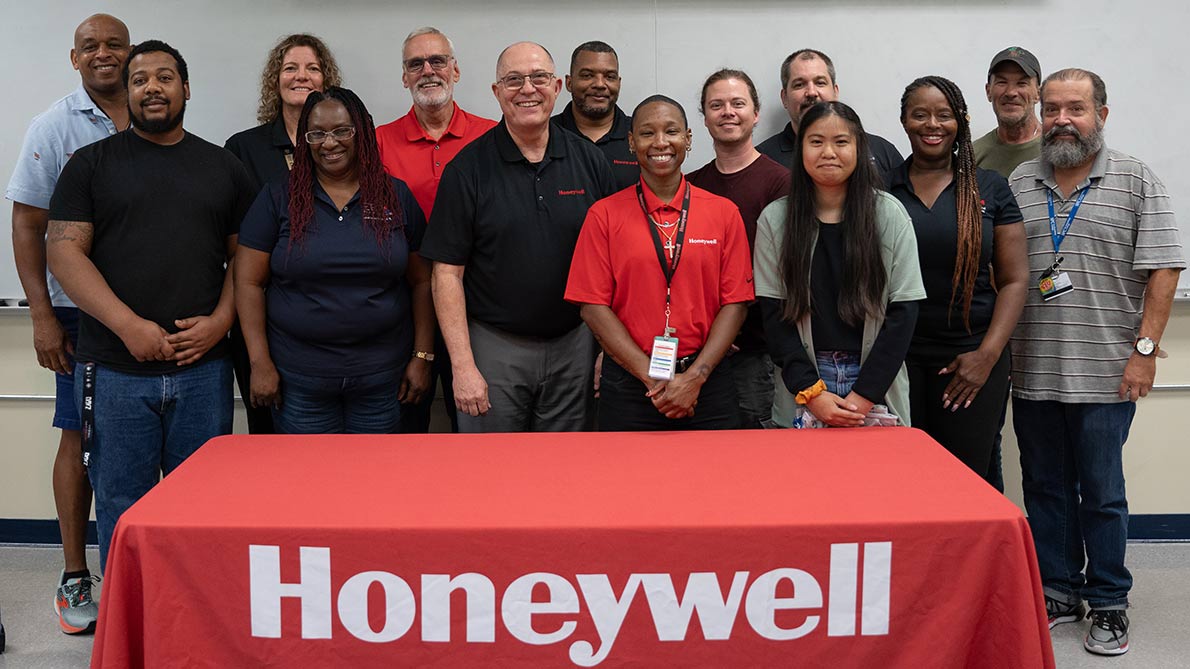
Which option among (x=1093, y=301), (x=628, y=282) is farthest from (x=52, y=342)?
(x=1093, y=301)

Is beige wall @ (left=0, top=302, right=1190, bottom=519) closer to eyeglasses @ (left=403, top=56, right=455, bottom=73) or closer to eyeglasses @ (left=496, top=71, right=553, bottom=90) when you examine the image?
eyeglasses @ (left=403, top=56, right=455, bottom=73)

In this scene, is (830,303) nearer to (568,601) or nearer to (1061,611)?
(568,601)

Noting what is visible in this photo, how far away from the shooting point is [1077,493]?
10.8 ft

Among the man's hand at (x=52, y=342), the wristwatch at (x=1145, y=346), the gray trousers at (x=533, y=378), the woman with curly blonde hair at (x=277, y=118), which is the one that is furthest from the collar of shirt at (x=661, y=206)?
the man's hand at (x=52, y=342)

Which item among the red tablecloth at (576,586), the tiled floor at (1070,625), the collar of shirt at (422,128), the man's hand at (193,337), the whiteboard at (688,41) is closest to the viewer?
the red tablecloth at (576,586)

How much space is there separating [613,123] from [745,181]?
0.59 metres

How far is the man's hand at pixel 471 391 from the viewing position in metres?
2.91

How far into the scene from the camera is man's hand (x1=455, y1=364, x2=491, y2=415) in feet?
9.55

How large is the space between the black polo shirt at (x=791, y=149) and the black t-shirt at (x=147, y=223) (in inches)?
70.9

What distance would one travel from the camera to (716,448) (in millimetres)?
2398

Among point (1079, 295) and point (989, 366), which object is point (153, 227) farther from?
point (1079, 295)

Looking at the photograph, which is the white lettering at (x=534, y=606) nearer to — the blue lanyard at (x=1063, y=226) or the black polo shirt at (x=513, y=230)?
the black polo shirt at (x=513, y=230)

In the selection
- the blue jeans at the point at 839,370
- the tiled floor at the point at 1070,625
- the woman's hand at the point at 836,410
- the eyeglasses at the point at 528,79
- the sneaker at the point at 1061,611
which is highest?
the eyeglasses at the point at 528,79

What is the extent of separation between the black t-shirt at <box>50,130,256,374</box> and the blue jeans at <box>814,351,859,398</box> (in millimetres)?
1747
